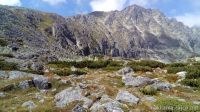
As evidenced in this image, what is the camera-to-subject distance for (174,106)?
2455 cm

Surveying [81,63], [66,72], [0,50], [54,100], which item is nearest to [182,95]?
[54,100]

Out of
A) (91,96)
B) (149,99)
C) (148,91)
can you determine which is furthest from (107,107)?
(148,91)

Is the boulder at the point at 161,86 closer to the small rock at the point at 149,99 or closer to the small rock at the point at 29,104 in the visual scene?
the small rock at the point at 149,99

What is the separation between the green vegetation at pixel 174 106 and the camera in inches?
945

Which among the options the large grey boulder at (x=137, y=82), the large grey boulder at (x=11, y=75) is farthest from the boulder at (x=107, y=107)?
the large grey boulder at (x=11, y=75)

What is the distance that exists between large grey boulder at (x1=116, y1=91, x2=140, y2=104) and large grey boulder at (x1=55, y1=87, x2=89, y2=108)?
228 centimetres

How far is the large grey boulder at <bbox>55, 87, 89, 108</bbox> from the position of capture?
84.2 feet

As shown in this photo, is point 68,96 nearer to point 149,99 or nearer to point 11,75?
point 149,99

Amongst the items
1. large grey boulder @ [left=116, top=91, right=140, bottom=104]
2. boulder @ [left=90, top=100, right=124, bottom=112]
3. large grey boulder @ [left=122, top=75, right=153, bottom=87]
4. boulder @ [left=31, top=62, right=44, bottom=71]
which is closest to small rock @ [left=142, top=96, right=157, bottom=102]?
large grey boulder @ [left=116, top=91, right=140, bottom=104]

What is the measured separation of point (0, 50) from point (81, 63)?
14900mm

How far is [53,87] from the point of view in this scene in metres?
30.0

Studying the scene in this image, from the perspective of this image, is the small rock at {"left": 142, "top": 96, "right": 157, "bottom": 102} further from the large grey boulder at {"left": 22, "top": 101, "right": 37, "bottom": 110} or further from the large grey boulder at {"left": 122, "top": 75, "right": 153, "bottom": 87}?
the large grey boulder at {"left": 22, "top": 101, "right": 37, "bottom": 110}

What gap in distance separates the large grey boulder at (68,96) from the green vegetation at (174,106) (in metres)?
4.94

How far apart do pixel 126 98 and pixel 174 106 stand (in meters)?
3.26
